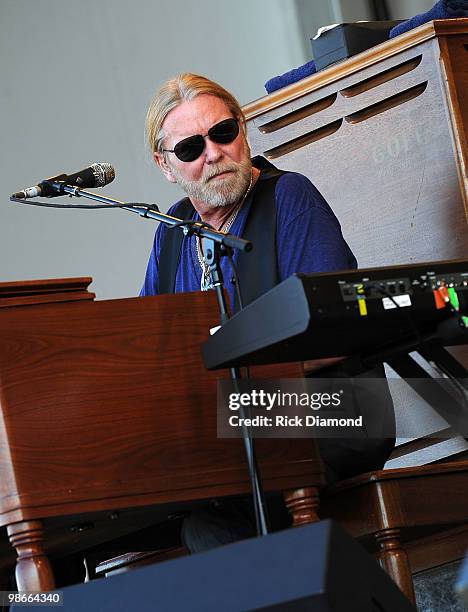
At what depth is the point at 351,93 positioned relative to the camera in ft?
10.4

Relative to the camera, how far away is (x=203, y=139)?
2695mm

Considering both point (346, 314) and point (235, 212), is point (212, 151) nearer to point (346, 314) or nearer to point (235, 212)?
point (235, 212)

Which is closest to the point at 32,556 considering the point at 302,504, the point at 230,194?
the point at 302,504

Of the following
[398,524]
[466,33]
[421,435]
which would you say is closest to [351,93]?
[466,33]

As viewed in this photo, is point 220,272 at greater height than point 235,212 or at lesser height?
lesser

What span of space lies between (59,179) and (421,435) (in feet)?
4.02

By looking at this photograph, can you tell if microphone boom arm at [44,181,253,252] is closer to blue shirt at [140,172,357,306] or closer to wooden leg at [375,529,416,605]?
blue shirt at [140,172,357,306]

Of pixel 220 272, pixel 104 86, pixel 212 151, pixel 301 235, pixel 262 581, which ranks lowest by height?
pixel 262 581

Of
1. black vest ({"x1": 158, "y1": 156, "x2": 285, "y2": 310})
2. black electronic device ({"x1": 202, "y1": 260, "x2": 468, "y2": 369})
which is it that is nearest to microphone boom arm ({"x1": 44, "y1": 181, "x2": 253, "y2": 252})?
black electronic device ({"x1": 202, "y1": 260, "x2": 468, "y2": 369})

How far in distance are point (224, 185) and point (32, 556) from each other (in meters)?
1.04

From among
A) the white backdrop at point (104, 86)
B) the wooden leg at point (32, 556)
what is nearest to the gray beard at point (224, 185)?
the wooden leg at point (32, 556)

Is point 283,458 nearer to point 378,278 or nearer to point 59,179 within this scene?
point 378,278

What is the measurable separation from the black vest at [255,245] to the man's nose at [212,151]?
0.13 meters

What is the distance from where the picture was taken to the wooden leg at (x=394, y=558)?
235 cm
